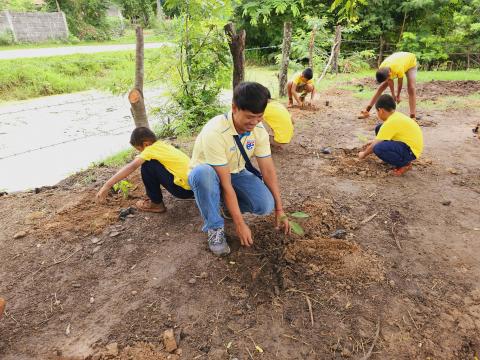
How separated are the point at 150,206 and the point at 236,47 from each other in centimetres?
285

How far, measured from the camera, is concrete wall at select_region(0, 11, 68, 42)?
15.8m

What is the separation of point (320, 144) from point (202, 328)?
3467 mm

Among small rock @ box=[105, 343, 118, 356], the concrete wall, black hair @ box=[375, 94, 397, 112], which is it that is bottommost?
small rock @ box=[105, 343, 118, 356]

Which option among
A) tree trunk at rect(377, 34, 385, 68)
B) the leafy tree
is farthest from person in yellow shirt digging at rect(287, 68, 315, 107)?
tree trunk at rect(377, 34, 385, 68)

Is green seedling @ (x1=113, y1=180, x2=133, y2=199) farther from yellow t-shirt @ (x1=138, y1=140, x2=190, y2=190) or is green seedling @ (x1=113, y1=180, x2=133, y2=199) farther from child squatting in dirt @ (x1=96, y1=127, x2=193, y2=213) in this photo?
yellow t-shirt @ (x1=138, y1=140, x2=190, y2=190)

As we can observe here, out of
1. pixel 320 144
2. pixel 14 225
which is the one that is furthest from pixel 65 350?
pixel 320 144

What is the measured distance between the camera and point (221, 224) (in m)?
2.40

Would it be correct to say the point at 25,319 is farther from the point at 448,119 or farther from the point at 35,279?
the point at 448,119

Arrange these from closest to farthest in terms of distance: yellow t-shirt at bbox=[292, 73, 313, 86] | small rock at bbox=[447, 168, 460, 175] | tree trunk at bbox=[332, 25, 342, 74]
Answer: small rock at bbox=[447, 168, 460, 175]
yellow t-shirt at bbox=[292, 73, 313, 86]
tree trunk at bbox=[332, 25, 342, 74]

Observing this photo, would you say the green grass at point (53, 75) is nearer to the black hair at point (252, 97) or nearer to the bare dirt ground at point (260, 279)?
the bare dirt ground at point (260, 279)

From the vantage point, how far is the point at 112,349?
5.87 ft

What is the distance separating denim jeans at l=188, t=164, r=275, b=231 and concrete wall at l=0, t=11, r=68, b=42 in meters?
18.6

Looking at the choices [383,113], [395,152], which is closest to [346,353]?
[395,152]

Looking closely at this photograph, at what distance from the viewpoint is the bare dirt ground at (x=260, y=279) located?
184 centimetres
